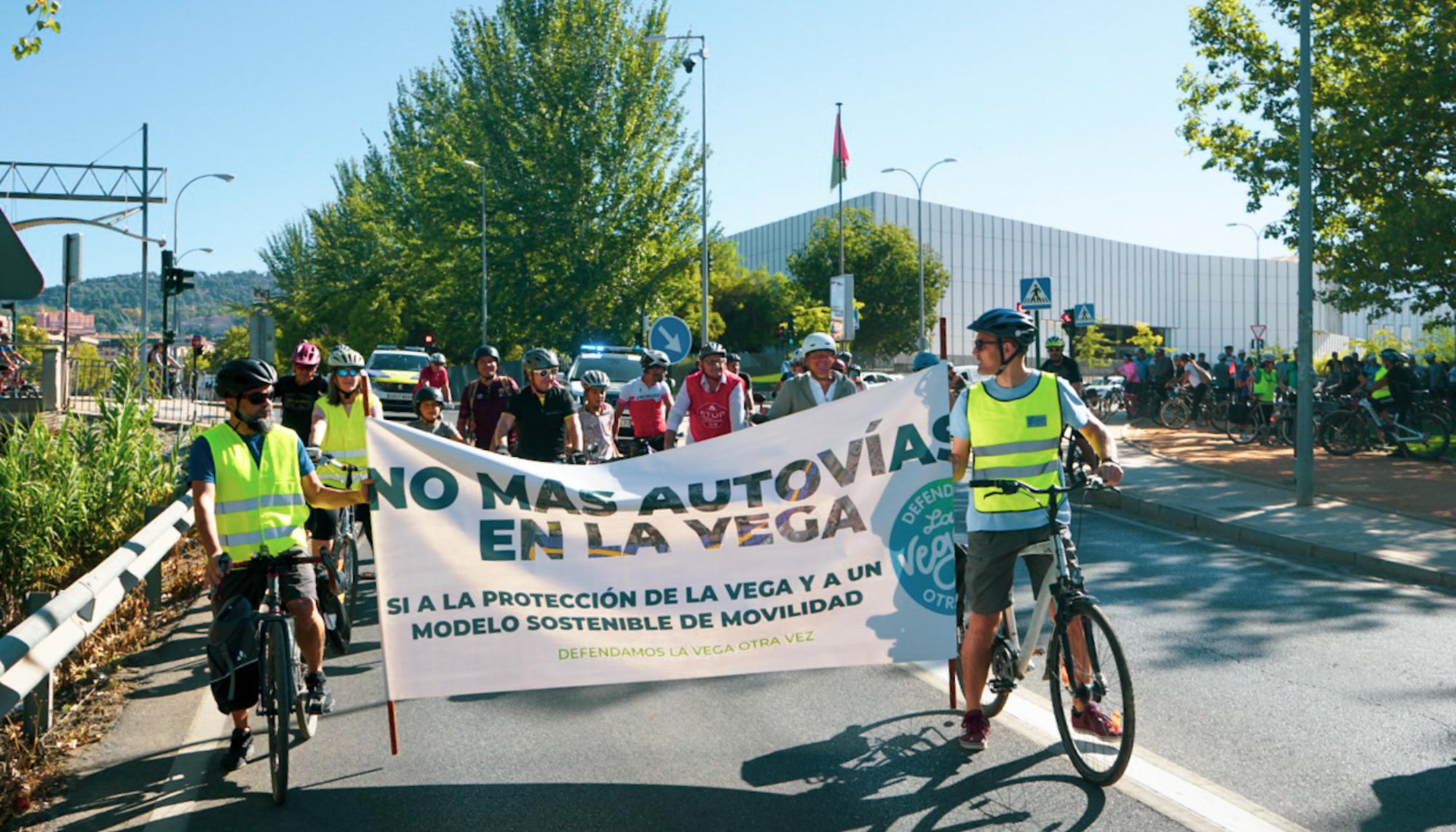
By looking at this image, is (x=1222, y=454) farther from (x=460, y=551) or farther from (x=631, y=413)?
(x=460, y=551)

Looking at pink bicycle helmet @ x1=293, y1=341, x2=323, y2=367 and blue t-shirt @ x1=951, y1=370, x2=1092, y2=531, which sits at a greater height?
pink bicycle helmet @ x1=293, y1=341, x2=323, y2=367

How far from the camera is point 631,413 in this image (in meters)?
12.7

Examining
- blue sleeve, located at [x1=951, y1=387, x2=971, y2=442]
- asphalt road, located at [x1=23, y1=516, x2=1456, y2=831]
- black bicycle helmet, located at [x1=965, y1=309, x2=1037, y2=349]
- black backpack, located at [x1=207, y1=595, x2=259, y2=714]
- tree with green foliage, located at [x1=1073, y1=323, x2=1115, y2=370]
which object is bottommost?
asphalt road, located at [x1=23, y1=516, x2=1456, y2=831]

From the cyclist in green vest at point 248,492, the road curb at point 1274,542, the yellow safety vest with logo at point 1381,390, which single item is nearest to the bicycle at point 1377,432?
the yellow safety vest with logo at point 1381,390

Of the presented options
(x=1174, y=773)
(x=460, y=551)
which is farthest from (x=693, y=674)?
(x=1174, y=773)

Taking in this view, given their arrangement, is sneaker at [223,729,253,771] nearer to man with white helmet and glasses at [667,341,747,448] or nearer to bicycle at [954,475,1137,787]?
bicycle at [954,475,1137,787]

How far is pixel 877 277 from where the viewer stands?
7344 centimetres

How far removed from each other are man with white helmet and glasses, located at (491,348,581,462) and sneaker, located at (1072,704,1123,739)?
5507 millimetres

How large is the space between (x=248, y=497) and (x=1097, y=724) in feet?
11.6

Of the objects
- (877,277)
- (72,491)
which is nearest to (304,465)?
(72,491)

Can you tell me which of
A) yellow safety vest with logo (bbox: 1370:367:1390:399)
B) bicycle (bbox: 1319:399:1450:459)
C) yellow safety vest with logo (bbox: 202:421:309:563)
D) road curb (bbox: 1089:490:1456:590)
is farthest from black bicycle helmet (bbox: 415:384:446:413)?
bicycle (bbox: 1319:399:1450:459)

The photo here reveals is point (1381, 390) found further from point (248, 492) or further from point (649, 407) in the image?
point (248, 492)

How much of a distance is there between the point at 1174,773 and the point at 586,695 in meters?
2.96

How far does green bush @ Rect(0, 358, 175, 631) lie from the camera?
32.0 feet
